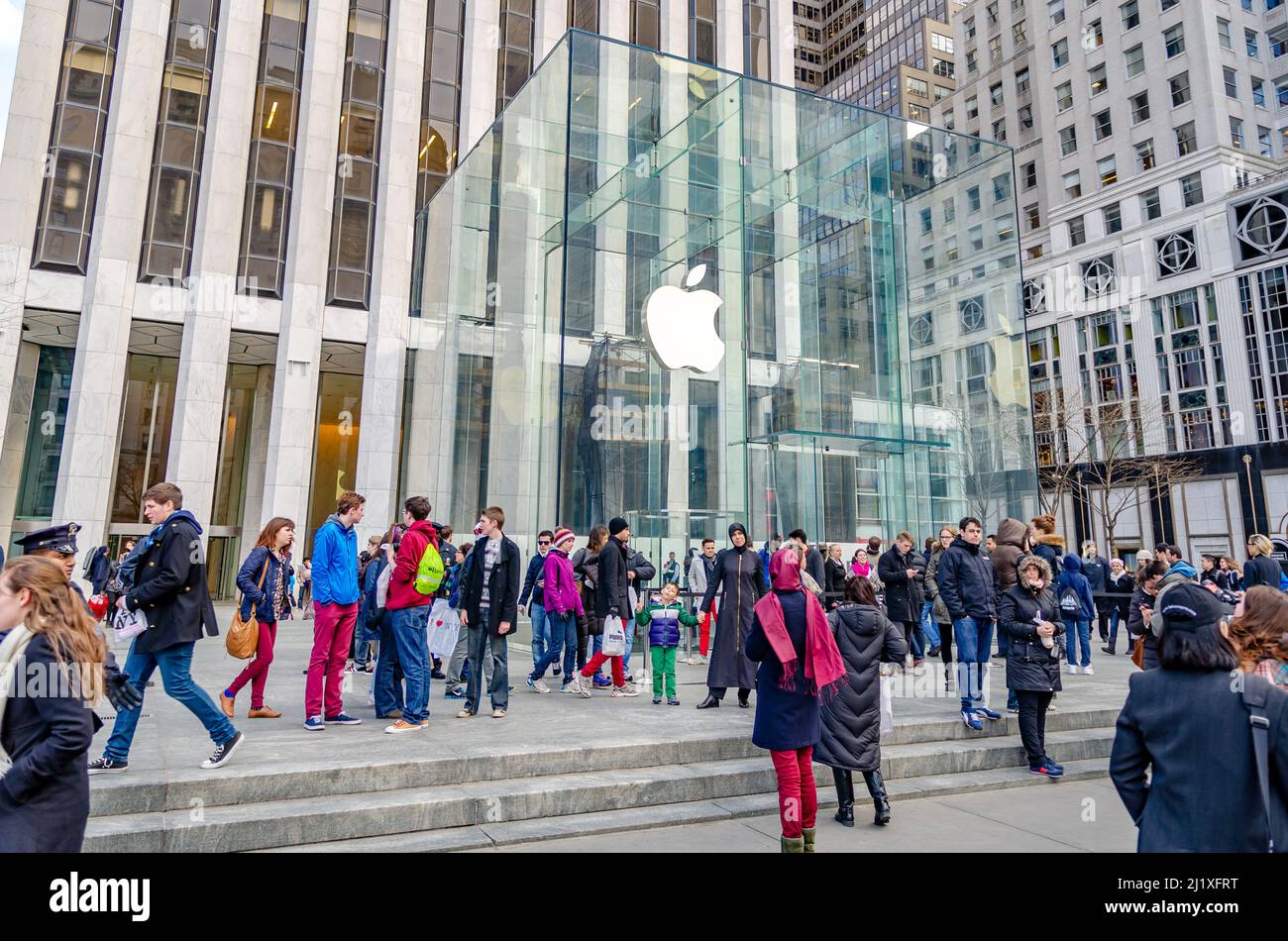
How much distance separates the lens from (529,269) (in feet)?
50.5

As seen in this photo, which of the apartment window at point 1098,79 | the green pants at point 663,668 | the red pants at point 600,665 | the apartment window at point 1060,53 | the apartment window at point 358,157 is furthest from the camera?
the apartment window at point 1060,53

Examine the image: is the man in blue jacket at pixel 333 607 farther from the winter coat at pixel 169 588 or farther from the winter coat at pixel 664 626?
the winter coat at pixel 664 626

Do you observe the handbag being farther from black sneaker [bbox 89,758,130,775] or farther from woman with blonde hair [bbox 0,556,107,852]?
woman with blonde hair [bbox 0,556,107,852]

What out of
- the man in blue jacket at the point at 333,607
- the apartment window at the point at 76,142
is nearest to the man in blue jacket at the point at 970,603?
the man in blue jacket at the point at 333,607

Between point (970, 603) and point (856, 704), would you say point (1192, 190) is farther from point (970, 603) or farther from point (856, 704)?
point (856, 704)

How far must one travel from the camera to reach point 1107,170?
47406 millimetres

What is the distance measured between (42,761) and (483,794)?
3.29 metres

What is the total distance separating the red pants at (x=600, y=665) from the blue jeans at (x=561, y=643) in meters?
0.38

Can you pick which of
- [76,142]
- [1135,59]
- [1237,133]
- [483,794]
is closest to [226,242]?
[76,142]

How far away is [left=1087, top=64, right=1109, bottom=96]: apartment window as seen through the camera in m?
48.4

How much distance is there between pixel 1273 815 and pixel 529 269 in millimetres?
14396

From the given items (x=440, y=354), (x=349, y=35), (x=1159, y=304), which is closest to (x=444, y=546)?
(x=440, y=354)

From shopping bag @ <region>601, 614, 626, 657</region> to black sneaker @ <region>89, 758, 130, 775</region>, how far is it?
4.70 metres

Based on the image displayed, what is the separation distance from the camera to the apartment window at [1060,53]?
50.8m
